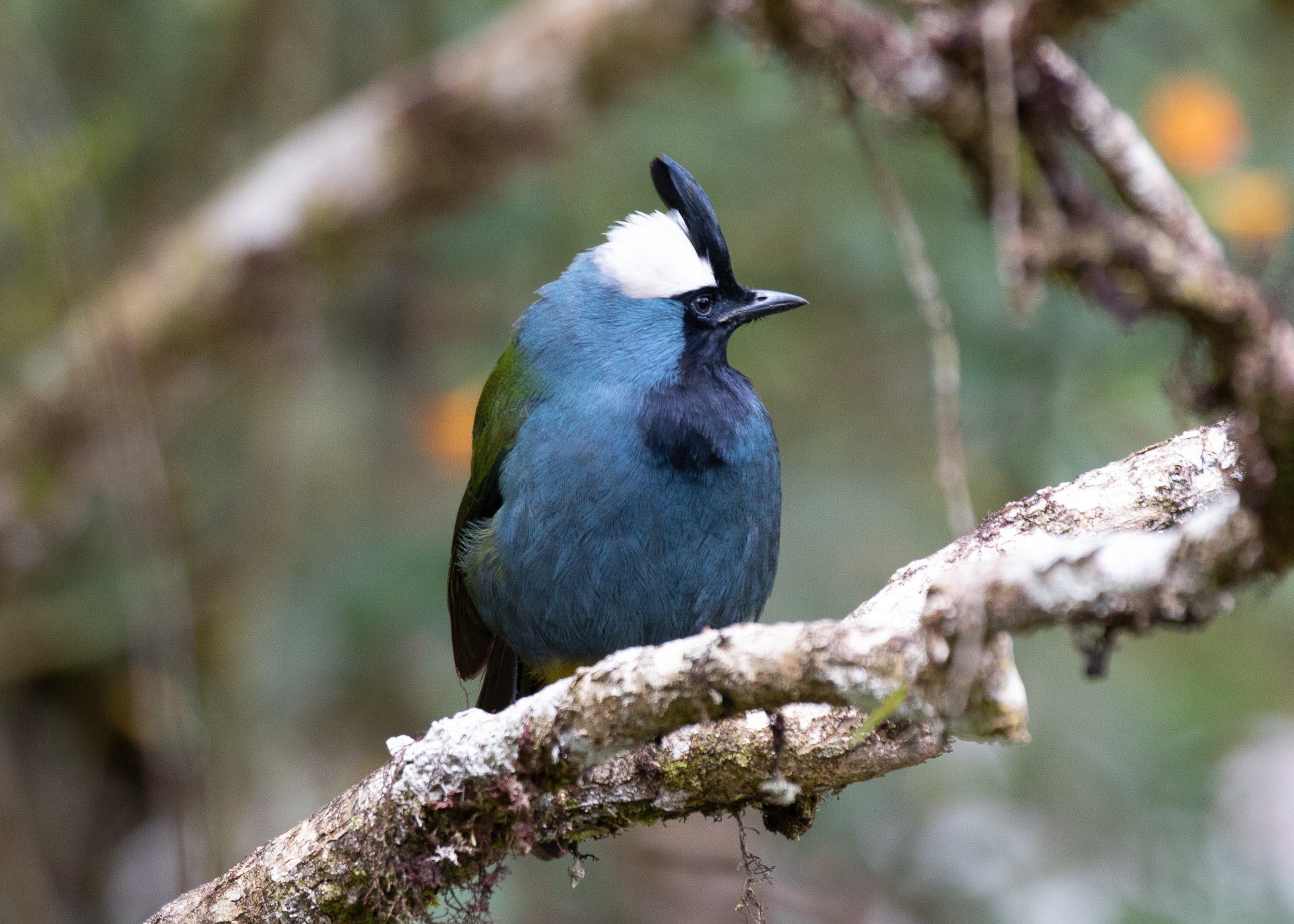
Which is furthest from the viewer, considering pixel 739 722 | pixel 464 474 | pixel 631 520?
pixel 464 474

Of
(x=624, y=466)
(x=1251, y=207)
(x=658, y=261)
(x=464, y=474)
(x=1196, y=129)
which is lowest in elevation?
(x=624, y=466)

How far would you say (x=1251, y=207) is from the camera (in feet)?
15.2

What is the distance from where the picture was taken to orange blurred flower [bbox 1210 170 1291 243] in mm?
4637

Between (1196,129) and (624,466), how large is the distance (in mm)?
2630

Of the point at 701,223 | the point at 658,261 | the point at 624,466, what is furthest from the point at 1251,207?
the point at 624,466

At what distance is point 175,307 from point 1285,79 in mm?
4768

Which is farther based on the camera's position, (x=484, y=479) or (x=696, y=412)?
(x=484, y=479)

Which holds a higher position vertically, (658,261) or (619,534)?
(658,261)

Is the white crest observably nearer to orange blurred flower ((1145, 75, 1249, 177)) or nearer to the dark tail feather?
the dark tail feather

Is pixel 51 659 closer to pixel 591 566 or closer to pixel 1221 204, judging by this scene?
pixel 591 566

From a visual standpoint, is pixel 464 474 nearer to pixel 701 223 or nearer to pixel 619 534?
pixel 701 223

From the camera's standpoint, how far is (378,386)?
6.97 meters

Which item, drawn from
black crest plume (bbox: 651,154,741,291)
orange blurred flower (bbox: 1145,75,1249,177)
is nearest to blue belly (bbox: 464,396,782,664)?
black crest plume (bbox: 651,154,741,291)

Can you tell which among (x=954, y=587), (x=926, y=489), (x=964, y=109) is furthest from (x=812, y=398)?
(x=954, y=587)
